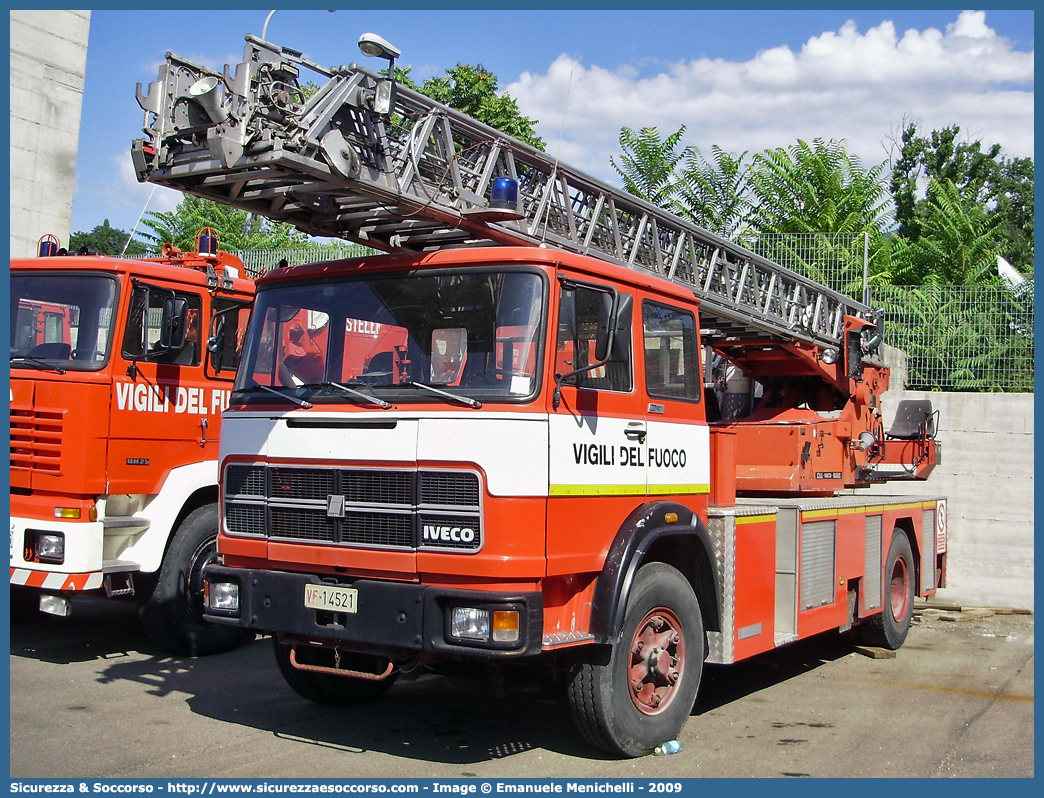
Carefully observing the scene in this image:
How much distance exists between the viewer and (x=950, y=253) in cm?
2055

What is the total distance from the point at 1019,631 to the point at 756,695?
4868mm

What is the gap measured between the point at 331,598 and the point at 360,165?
7.63ft

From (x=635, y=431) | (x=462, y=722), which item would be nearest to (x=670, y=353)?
(x=635, y=431)

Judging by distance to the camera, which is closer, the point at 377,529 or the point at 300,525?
the point at 377,529

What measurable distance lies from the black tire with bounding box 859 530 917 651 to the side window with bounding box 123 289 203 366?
21.2 feet

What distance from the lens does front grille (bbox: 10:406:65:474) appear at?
727 cm

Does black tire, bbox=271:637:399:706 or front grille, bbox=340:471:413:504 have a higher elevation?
front grille, bbox=340:471:413:504

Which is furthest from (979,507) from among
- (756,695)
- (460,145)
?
(460,145)

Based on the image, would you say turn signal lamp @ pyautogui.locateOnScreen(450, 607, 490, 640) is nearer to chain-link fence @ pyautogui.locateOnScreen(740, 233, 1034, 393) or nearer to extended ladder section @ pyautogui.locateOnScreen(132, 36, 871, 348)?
extended ladder section @ pyautogui.locateOnScreen(132, 36, 871, 348)

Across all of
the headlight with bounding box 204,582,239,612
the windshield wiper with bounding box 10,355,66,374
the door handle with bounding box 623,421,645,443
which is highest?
the windshield wiper with bounding box 10,355,66,374

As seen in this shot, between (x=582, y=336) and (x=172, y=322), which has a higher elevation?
(x=172, y=322)

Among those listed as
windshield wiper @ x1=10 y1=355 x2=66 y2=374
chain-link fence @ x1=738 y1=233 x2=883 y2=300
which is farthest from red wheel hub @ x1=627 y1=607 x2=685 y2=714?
chain-link fence @ x1=738 y1=233 x2=883 y2=300

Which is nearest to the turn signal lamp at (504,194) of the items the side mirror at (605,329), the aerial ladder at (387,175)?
the aerial ladder at (387,175)

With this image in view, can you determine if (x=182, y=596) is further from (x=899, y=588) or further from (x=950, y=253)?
(x=950, y=253)
